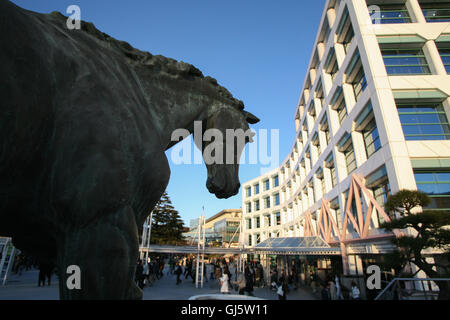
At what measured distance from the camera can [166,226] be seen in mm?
43562

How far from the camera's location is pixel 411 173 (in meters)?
12.5

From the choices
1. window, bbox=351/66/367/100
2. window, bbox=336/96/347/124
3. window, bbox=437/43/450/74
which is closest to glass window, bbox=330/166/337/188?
window, bbox=336/96/347/124

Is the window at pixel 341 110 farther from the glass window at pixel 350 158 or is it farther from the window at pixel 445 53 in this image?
the window at pixel 445 53

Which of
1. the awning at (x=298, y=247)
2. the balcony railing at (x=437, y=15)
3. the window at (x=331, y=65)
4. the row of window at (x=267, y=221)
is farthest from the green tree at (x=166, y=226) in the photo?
the balcony railing at (x=437, y=15)

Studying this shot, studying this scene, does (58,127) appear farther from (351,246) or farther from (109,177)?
(351,246)

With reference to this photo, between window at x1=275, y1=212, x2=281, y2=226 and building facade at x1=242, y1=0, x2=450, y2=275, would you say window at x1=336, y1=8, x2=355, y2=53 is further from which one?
window at x1=275, y1=212, x2=281, y2=226

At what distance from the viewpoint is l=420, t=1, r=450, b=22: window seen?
17.5 metres

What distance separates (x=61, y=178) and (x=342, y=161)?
22.2m

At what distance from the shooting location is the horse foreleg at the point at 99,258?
4.17 feet

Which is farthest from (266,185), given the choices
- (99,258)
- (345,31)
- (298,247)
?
(99,258)

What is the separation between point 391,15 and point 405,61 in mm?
4466

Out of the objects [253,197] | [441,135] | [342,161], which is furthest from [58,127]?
[253,197]

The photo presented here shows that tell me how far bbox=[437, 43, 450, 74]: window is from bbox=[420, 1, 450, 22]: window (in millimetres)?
3124

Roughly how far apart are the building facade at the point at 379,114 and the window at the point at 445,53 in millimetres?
51
